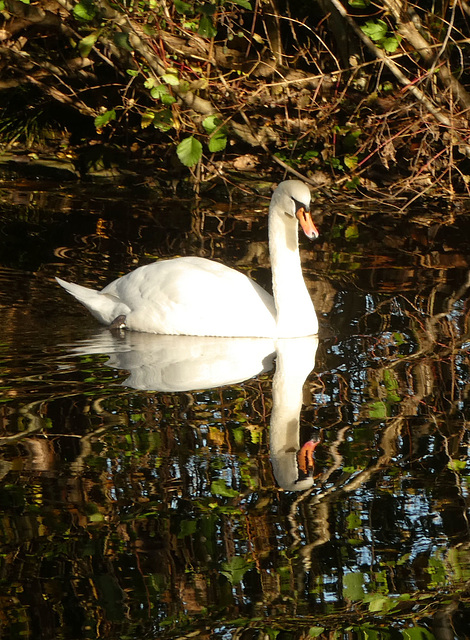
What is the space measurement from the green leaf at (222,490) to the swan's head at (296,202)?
2.79 m

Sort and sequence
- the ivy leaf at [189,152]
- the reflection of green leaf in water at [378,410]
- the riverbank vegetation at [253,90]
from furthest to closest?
the riverbank vegetation at [253,90], the ivy leaf at [189,152], the reflection of green leaf in water at [378,410]

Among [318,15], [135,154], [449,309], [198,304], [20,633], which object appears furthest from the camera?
[135,154]

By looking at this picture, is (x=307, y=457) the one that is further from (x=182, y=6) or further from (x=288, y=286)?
(x=182, y=6)

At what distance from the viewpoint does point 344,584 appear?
12.1 ft

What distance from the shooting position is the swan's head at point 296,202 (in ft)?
22.9

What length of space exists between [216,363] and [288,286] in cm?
92

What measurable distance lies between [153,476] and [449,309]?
11.6 feet

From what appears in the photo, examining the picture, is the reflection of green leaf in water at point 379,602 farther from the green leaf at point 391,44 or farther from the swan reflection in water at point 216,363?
the green leaf at point 391,44

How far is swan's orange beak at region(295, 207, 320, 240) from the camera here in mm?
6922

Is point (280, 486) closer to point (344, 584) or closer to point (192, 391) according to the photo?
point (344, 584)

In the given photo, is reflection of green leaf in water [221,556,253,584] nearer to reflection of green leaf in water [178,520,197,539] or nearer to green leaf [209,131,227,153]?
reflection of green leaf in water [178,520,197,539]

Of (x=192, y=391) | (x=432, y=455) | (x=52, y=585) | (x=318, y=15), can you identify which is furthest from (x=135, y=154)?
(x=52, y=585)

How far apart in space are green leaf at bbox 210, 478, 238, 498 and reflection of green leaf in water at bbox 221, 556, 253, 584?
1.75 feet

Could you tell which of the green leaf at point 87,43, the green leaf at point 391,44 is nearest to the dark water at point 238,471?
the green leaf at point 87,43
